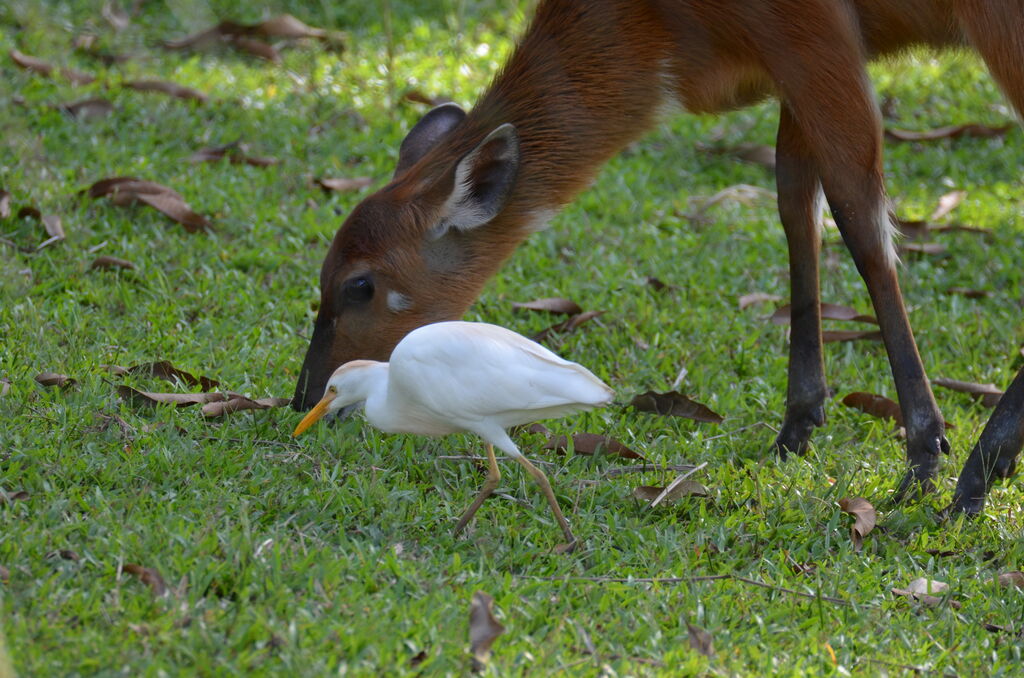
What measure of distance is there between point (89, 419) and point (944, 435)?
276 centimetres

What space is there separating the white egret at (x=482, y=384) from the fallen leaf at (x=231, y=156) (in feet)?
10.7

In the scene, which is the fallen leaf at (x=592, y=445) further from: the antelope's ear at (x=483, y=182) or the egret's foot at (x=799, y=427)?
the antelope's ear at (x=483, y=182)

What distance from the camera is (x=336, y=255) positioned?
4348 millimetres

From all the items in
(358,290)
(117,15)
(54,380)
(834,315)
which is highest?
(117,15)

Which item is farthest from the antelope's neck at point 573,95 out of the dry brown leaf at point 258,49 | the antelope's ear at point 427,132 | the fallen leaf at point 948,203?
the dry brown leaf at point 258,49

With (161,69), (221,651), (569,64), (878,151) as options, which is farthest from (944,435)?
(161,69)

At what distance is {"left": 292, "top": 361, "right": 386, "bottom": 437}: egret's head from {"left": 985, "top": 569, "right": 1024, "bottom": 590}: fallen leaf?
182cm

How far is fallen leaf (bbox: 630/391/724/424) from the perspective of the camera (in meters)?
4.41

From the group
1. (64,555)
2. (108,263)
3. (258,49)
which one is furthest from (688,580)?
(258,49)

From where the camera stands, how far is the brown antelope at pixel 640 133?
4000mm

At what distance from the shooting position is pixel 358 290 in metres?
4.31

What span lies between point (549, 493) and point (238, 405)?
120 centimetres

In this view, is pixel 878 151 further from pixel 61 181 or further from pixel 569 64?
pixel 61 181

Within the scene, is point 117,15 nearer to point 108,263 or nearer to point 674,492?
point 108,263
